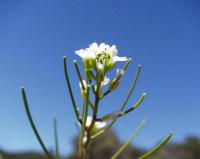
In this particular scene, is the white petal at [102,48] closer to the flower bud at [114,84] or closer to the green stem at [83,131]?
the flower bud at [114,84]

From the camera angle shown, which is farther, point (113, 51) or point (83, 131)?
point (113, 51)

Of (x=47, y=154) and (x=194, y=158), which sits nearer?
(x=47, y=154)

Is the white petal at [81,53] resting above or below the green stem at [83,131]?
above

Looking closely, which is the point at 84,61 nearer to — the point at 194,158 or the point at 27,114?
the point at 27,114

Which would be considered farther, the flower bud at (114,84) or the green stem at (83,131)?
the flower bud at (114,84)

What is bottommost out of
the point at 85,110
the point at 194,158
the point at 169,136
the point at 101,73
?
the point at 194,158

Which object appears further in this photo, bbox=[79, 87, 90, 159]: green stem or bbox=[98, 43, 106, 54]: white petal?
bbox=[98, 43, 106, 54]: white petal

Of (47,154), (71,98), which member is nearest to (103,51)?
(71,98)

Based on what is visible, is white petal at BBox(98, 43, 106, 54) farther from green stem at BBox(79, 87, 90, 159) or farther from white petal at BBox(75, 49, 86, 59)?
green stem at BBox(79, 87, 90, 159)

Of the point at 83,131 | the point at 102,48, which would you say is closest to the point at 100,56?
the point at 102,48

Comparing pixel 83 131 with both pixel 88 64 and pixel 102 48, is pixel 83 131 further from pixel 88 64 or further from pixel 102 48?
pixel 102 48

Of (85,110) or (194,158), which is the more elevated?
(85,110)
